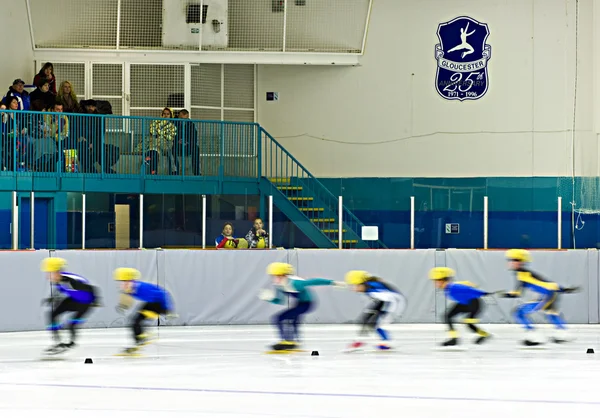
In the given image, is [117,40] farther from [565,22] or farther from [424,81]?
[565,22]

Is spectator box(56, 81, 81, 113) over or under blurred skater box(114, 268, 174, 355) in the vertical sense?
over

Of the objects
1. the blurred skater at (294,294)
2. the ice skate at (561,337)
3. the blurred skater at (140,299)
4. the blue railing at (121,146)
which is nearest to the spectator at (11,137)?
the blue railing at (121,146)

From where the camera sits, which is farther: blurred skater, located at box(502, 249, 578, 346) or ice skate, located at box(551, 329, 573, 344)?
ice skate, located at box(551, 329, 573, 344)

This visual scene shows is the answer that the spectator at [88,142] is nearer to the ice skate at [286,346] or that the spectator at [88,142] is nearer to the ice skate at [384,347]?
the ice skate at [286,346]

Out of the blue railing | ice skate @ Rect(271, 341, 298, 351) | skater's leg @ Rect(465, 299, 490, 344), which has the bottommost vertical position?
ice skate @ Rect(271, 341, 298, 351)

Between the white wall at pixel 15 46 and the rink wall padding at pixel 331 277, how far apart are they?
207 inches

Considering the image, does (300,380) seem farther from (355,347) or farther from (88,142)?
(88,142)

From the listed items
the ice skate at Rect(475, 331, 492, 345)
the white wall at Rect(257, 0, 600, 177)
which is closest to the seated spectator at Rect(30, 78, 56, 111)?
the white wall at Rect(257, 0, 600, 177)

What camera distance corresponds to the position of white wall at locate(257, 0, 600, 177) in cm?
2212

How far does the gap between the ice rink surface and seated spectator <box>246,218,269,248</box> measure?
3.15 m

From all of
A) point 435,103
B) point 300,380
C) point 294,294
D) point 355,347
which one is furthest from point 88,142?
point 300,380

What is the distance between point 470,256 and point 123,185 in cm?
599

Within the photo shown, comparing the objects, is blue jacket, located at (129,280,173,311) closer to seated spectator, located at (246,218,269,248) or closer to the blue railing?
seated spectator, located at (246,218,269,248)

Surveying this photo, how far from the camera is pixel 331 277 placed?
17641 mm
